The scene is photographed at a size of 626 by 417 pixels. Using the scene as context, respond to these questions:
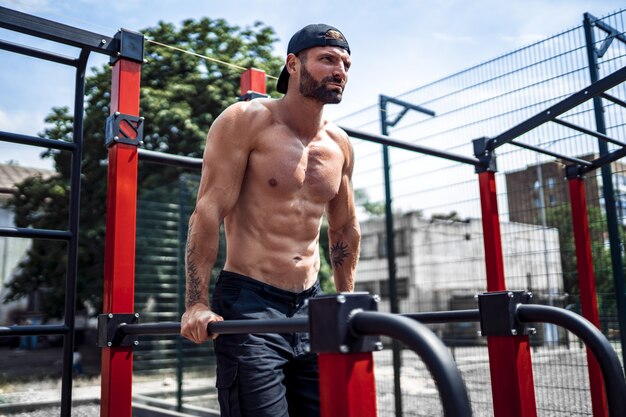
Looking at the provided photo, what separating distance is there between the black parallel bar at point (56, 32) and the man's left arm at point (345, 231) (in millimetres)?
968

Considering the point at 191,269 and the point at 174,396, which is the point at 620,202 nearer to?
the point at 191,269

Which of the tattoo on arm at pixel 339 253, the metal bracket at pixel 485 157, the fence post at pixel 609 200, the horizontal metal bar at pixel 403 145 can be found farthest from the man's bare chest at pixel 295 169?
the fence post at pixel 609 200

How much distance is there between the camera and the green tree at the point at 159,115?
977 centimetres

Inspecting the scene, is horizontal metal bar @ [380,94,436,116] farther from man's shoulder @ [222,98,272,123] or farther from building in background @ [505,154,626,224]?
man's shoulder @ [222,98,272,123]

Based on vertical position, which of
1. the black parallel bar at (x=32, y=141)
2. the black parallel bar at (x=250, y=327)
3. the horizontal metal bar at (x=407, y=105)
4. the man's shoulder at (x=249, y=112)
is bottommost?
the black parallel bar at (x=250, y=327)

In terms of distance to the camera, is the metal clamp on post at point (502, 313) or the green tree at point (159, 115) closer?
the metal clamp on post at point (502, 313)

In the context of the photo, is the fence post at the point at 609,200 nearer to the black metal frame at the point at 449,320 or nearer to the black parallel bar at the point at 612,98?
the black parallel bar at the point at 612,98

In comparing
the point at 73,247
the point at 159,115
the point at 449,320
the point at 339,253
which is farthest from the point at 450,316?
the point at 159,115

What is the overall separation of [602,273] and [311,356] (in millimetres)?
3437

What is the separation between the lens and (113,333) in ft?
6.41

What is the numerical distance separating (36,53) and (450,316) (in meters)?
1.69

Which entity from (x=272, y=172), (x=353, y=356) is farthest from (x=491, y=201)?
(x=353, y=356)

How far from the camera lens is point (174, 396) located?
22.0ft

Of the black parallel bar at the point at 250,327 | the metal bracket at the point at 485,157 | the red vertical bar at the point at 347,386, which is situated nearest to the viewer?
the red vertical bar at the point at 347,386
